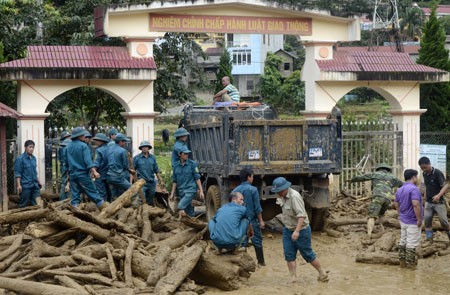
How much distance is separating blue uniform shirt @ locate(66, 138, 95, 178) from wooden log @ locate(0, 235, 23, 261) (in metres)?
2.27

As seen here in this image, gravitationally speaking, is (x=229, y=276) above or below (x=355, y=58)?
below

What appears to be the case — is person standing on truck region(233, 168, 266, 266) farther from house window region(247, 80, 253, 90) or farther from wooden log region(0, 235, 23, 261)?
house window region(247, 80, 253, 90)

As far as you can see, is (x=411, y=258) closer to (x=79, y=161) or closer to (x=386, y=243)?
(x=386, y=243)

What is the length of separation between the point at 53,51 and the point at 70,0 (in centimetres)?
791

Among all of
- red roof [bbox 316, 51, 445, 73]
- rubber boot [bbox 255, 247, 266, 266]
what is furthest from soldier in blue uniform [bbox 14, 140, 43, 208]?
red roof [bbox 316, 51, 445, 73]

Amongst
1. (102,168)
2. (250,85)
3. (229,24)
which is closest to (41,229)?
(102,168)

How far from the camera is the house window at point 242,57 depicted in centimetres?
6619

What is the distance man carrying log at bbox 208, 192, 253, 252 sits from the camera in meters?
11.5

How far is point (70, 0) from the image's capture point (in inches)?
1029

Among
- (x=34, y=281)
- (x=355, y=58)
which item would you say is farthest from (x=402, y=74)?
(x=34, y=281)

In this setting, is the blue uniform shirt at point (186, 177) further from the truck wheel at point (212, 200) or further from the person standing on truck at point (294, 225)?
the person standing on truck at point (294, 225)

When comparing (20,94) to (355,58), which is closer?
(20,94)

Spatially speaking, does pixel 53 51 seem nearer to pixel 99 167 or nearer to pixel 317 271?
pixel 99 167

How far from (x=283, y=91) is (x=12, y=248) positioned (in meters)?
44.0
